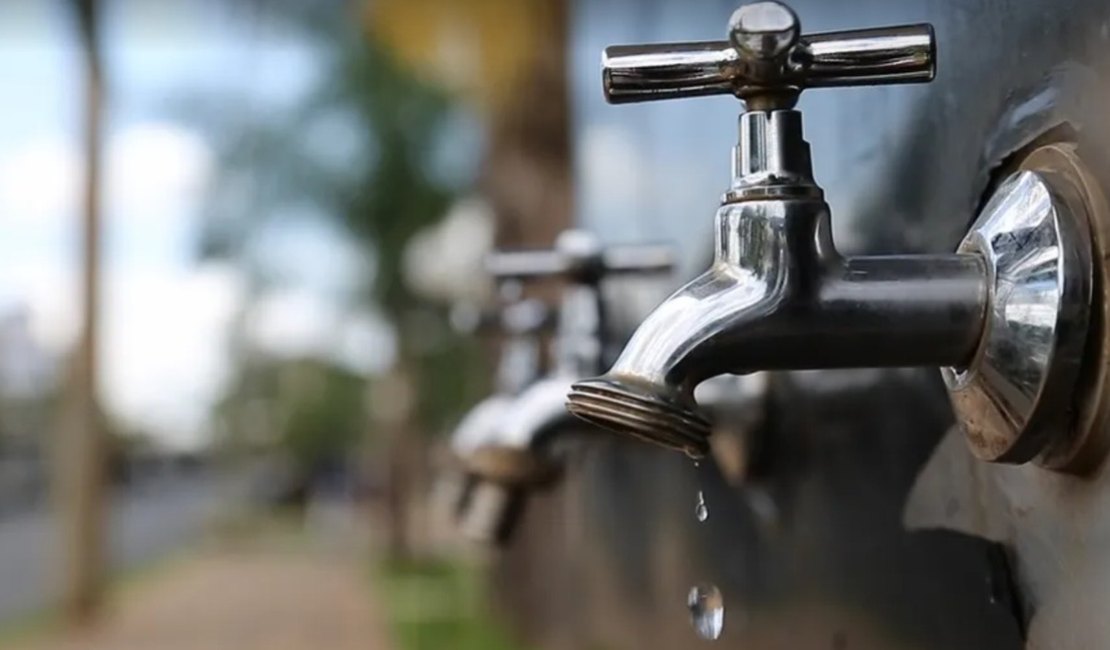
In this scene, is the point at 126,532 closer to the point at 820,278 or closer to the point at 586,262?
the point at 586,262

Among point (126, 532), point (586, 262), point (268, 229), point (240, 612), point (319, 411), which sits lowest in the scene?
point (126, 532)

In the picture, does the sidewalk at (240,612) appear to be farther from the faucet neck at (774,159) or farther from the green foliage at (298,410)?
the faucet neck at (774,159)

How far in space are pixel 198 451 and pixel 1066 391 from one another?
20896 millimetres

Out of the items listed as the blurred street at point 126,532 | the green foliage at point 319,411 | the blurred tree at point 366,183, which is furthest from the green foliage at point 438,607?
the green foliage at point 319,411

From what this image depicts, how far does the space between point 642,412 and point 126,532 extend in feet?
41.6

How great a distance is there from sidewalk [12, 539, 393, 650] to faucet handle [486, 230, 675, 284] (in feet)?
11.3

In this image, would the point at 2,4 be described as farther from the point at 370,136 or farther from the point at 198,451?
the point at 198,451

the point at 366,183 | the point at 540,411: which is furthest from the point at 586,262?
the point at 366,183

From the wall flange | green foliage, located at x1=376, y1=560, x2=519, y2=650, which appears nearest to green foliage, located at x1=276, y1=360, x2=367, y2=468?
green foliage, located at x1=376, y1=560, x2=519, y2=650

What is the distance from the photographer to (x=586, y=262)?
1.17 metres

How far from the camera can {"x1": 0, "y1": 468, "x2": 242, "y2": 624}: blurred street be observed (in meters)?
7.06

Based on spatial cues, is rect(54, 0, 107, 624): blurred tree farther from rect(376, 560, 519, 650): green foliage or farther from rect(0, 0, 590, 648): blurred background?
rect(376, 560, 519, 650): green foliage

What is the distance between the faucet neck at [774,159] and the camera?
54cm

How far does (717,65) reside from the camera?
522 mm
